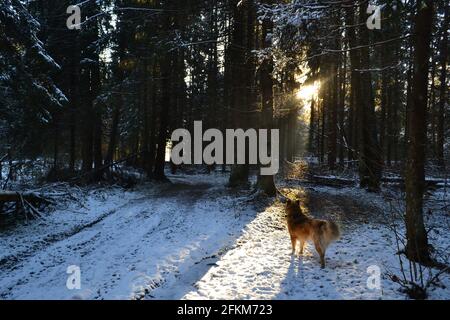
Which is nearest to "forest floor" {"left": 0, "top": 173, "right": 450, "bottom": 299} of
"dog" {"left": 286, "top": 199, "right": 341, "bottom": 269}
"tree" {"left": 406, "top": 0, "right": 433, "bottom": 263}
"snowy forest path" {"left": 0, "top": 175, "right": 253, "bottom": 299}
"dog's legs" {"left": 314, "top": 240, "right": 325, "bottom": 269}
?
"snowy forest path" {"left": 0, "top": 175, "right": 253, "bottom": 299}

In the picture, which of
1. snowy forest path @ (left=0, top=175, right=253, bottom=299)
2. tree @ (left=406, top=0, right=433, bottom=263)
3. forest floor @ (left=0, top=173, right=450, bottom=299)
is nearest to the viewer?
forest floor @ (left=0, top=173, right=450, bottom=299)

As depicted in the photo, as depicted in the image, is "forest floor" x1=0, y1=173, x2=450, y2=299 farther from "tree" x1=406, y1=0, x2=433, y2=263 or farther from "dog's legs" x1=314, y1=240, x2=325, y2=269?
"tree" x1=406, y1=0, x2=433, y2=263

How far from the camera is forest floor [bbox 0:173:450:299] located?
20.5ft

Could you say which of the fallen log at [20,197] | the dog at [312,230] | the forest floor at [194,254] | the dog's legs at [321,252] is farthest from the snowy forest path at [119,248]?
the dog's legs at [321,252]

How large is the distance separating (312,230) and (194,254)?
2.73 meters

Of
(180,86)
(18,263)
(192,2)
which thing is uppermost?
(192,2)

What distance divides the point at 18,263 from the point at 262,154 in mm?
10519

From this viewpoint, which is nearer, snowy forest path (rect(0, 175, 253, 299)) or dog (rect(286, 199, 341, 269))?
snowy forest path (rect(0, 175, 253, 299))

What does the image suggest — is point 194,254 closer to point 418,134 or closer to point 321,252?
point 321,252

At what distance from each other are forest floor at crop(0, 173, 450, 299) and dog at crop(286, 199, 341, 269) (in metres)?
0.44

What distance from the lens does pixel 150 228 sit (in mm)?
10828
